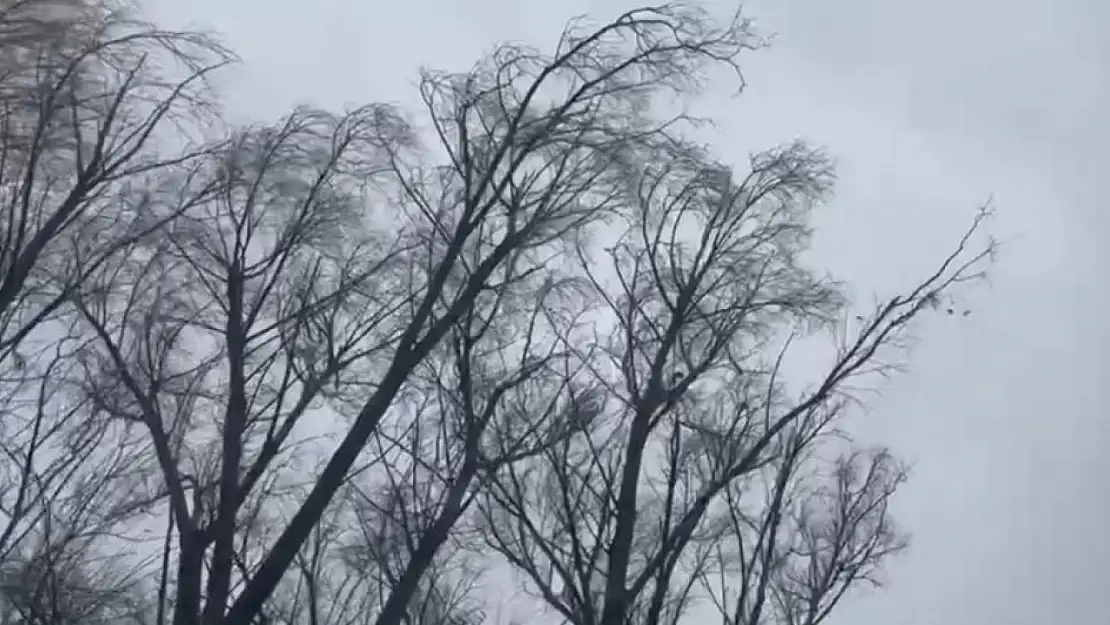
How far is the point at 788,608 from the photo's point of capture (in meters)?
19.3

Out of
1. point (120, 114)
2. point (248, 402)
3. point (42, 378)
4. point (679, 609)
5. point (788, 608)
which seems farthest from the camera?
point (788, 608)

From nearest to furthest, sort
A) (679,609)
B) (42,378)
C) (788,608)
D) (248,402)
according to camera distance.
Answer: (42,378), (679,609), (248,402), (788,608)

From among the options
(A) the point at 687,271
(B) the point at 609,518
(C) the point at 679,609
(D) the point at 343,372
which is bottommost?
(C) the point at 679,609

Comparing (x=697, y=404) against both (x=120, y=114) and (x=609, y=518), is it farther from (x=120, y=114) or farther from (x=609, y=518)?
(x=120, y=114)

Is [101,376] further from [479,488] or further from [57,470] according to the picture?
[479,488]

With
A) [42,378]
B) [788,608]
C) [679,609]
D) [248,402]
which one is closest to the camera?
[42,378]

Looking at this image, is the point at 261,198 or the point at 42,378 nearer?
the point at 42,378

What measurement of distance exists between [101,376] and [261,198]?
2.29 metres

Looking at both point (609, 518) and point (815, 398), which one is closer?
point (815, 398)

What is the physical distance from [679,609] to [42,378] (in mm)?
5608

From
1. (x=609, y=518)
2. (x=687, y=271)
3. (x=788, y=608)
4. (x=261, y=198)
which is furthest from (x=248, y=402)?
(x=788, y=608)

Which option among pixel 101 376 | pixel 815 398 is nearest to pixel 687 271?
pixel 815 398

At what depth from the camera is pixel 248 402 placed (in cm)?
1273

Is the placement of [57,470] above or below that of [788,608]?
below
